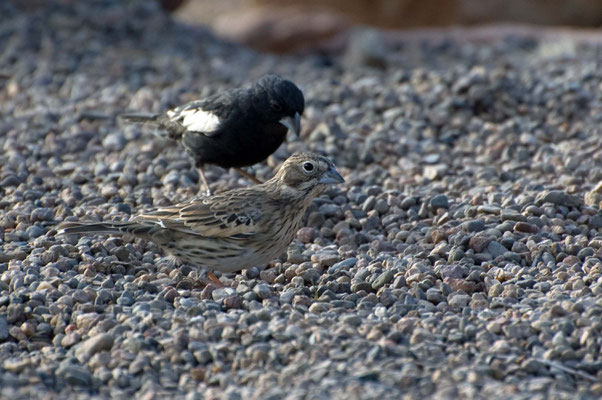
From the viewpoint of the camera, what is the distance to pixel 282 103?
7.31 meters

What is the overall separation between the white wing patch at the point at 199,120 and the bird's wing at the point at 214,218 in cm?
150

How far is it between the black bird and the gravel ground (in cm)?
44

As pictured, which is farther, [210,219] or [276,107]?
[276,107]

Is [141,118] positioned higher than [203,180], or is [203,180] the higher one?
[141,118]

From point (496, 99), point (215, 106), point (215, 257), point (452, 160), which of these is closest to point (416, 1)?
point (496, 99)

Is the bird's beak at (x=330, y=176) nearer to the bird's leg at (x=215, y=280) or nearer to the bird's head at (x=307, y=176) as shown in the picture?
the bird's head at (x=307, y=176)

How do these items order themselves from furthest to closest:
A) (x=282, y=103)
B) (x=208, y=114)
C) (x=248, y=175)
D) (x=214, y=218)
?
(x=248, y=175) → (x=208, y=114) → (x=282, y=103) → (x=214, y=218)

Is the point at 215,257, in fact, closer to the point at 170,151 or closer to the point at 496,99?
the point at 170,151

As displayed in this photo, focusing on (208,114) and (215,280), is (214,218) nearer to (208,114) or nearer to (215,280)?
(215,280)

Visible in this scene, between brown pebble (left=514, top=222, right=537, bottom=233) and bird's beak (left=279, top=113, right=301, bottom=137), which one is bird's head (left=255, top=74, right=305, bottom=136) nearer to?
bird's beak (left=279, top=113, right=301, bottom=137)

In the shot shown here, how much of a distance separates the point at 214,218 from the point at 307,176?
0.68 metres

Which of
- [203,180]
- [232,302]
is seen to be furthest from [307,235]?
[232,302]

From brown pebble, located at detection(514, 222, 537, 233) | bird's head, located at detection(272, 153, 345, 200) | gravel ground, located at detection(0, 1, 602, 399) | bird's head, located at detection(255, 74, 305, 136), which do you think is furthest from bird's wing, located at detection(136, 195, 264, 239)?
brown pebble, located at detection(514, 222, 537, 233)

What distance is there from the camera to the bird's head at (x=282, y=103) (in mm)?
7324
